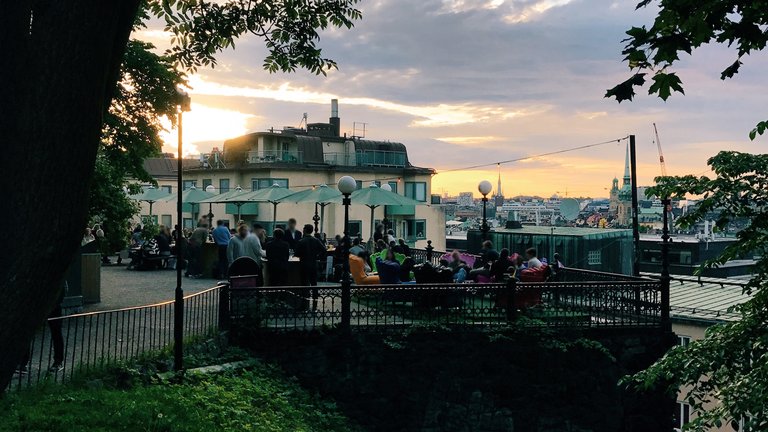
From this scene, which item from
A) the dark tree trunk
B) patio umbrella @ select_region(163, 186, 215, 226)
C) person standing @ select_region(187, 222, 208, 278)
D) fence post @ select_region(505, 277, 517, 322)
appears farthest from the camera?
patio umbrella @ select_region(163, 186, 215, 226)

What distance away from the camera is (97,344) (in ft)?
39.1

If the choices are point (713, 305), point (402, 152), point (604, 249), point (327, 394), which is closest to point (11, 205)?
point (327, 394)

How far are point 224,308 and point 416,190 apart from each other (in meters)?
51.8

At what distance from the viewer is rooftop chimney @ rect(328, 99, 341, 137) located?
67500 mm

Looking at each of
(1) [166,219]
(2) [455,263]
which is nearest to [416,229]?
(1) [166,219]

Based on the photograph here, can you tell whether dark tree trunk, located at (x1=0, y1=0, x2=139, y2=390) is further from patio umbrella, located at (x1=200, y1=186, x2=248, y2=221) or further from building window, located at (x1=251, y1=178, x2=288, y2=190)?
building window, located at (x1=251, y1=178, x2=288, y2=190)

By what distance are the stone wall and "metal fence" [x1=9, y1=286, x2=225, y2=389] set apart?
1.11 meters

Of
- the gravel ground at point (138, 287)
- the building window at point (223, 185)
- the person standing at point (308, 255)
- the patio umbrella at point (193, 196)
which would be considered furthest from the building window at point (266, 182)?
the person standing at point (308, 255)

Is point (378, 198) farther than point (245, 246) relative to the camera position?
Yes

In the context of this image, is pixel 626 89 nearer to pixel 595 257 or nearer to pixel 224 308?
pixel 224 308

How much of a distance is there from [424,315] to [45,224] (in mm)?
10770

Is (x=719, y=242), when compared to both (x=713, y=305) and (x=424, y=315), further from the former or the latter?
(x=424, y=315)

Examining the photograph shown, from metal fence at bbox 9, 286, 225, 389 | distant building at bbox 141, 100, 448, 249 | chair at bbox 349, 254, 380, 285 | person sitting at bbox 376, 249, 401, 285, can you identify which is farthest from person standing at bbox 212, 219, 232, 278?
distant building at bbox 141, 100, 448, 249

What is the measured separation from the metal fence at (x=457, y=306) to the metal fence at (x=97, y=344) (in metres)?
0.60
